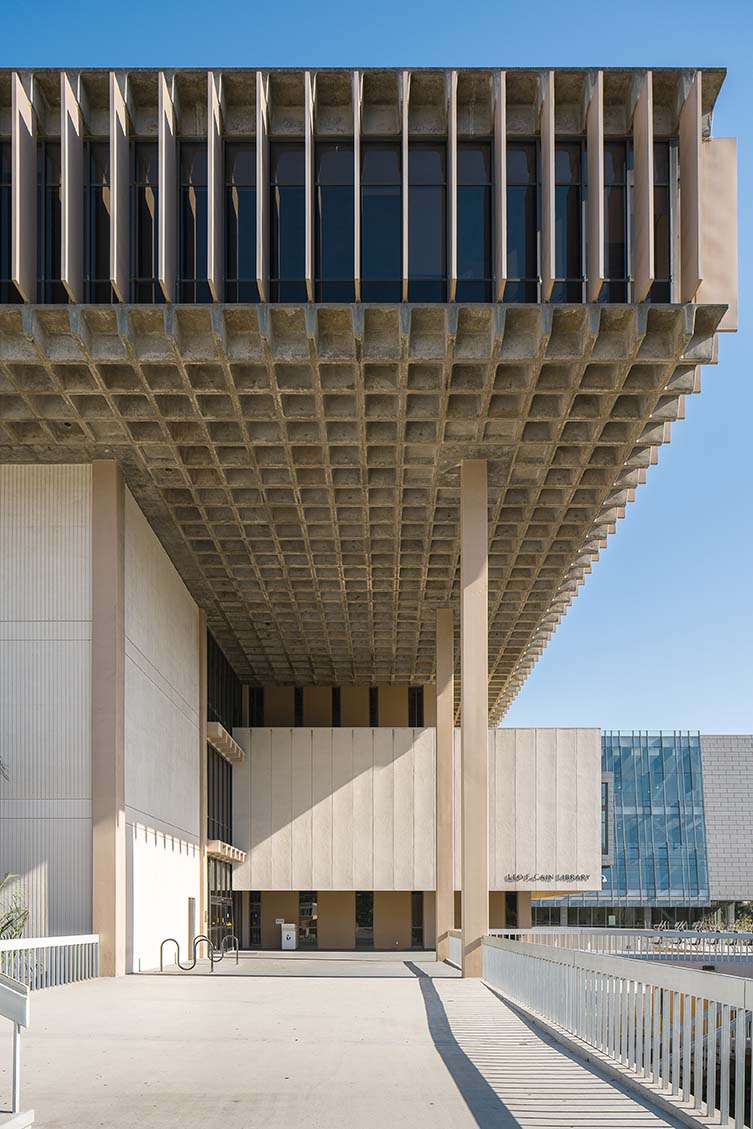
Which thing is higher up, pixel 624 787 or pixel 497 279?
pixel 497 279

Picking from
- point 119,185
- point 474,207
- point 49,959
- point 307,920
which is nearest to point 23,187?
point 119,185

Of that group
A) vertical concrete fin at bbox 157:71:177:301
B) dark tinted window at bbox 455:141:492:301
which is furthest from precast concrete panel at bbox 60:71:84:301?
dark tinted window at bbox 455:141:492:301

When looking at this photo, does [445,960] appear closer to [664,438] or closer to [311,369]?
[664,438]

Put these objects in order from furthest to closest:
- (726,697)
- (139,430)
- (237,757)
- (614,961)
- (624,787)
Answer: (726,697), (624,787), (237,757), (139,430), (614,961)

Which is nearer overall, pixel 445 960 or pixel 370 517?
pixel 370 517

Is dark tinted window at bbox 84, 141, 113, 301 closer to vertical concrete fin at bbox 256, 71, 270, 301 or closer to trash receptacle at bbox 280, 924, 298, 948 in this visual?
vertical concrete fin at bbox 256, 71, 270, 301

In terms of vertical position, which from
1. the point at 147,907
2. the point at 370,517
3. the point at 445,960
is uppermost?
the point at 370,517

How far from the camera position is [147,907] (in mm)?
29141

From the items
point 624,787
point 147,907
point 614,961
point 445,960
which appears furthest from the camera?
point 624,787

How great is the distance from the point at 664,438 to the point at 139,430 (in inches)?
385

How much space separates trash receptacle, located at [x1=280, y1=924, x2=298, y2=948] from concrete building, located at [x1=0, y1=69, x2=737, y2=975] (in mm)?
22866

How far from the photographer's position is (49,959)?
21.0 metres

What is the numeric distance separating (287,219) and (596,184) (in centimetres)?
497

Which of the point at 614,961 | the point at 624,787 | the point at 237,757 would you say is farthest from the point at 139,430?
the point at 624,787
